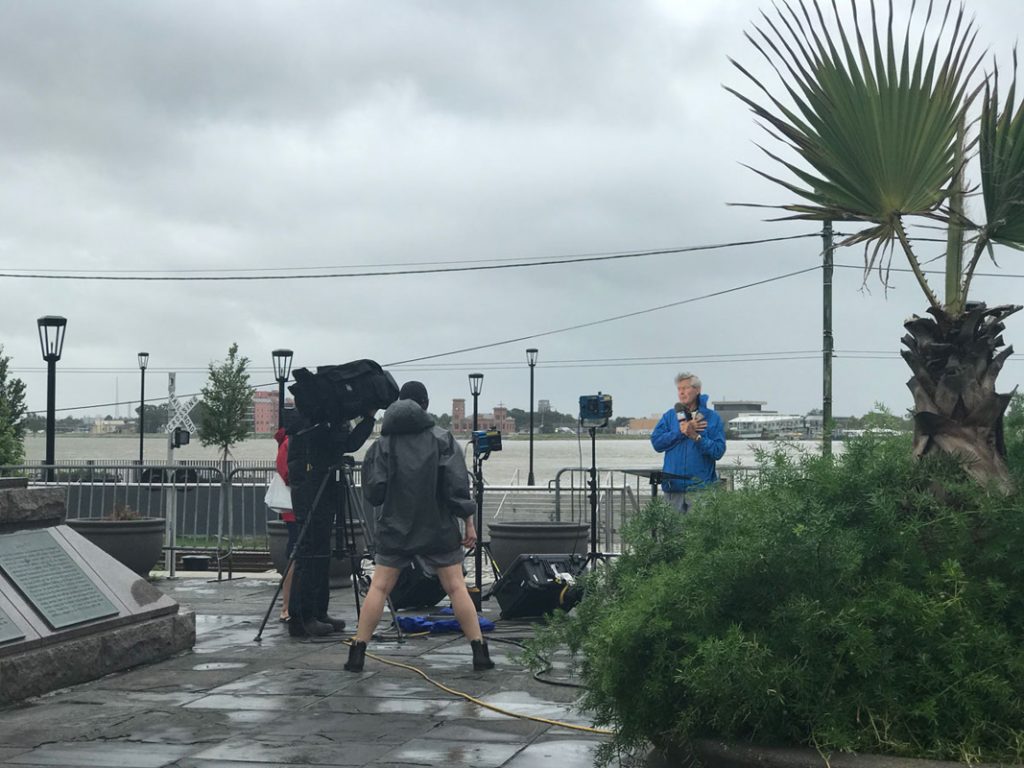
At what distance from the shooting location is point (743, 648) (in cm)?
429

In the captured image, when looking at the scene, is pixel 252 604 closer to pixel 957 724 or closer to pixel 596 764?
pixel 596 764

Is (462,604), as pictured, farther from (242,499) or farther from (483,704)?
(242,499)

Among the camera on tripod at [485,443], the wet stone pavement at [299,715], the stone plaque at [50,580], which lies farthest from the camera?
the camera on tripod at [485,443]

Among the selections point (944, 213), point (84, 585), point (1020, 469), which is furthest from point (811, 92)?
point (84, 585)

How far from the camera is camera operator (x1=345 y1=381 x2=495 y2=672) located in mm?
7895

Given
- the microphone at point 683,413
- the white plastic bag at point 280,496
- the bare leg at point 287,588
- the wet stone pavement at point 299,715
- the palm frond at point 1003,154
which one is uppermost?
the palm frond at point 1003,154

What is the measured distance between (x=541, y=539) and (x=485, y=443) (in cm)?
117

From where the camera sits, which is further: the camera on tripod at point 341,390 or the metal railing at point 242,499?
the metal railing at point 242,499

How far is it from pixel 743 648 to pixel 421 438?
13.9 feet

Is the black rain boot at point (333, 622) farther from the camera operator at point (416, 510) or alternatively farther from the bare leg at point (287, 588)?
the camera operator at point (416, 510)

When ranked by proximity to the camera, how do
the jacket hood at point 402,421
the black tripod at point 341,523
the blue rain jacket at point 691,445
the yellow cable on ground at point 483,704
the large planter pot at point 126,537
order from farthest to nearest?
the large planter pot at point 126,537 → the blue rain jacket at point 691,445 → the black tripod at point 341,523 → the jacket hood at point 402,421 → the yellow cable on ground at point 483,704

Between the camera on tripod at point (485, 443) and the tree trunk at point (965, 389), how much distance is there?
662 centimetres

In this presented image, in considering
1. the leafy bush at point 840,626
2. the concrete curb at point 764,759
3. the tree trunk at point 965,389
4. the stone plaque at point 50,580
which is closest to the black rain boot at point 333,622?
the stone plaque at point 50,580

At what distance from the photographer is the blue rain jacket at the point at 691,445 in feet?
34.7
